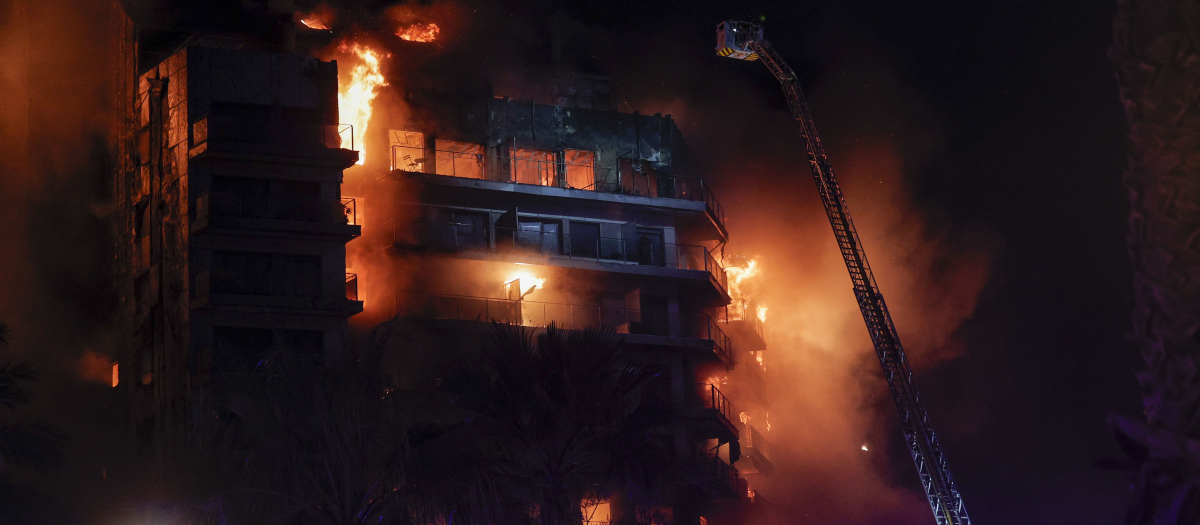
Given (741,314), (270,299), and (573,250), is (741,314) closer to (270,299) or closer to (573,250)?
(573,250)

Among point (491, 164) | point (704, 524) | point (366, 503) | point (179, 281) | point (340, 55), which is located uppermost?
point (340, 55)

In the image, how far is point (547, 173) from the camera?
60.6 meters

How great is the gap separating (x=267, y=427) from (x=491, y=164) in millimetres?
30971

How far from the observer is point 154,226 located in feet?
173

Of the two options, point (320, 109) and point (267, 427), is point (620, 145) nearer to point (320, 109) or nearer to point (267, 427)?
point (320, 109)

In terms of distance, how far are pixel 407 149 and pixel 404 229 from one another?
4.27m

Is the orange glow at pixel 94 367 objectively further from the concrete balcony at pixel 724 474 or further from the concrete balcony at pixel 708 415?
the concrete balcony at pixel 724 474

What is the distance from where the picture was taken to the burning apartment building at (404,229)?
1949 inches

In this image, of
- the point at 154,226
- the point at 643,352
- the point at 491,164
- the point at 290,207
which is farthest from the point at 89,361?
the point at 643,352

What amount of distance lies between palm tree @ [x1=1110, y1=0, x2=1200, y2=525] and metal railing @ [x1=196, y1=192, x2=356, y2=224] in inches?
1612

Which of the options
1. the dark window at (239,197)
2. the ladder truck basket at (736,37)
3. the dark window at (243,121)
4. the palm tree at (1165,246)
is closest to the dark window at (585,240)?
the dark window at (239,197)

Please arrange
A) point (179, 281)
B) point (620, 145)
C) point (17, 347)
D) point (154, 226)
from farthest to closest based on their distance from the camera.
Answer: point (620, 145), point (17, 347), point (154, 226), point (179, 281)

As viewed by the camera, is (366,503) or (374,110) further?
(374,110)

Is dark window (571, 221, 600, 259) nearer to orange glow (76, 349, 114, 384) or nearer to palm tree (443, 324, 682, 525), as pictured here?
orange glow (76, 349, 114, 384)
